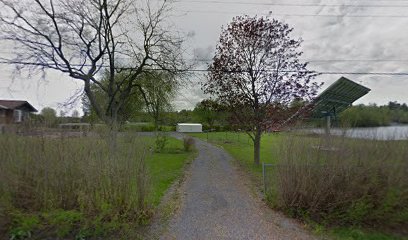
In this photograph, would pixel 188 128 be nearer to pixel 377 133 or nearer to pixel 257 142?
pixel 257 142

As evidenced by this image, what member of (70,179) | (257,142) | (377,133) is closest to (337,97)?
(257,142)

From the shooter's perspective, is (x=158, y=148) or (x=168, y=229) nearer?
(x=168, y=229)

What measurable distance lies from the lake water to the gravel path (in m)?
2.48

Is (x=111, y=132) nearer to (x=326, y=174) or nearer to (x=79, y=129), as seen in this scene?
(x=79, y=129)

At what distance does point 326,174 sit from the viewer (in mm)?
5539

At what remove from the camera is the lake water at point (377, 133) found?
5.68 m

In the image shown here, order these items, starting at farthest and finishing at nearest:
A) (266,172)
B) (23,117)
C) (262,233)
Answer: (266,172) < (23,117) < (262,233)

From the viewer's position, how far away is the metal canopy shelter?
13633 mm

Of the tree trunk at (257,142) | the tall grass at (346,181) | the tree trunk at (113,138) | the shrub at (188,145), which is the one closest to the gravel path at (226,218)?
the tall grass at (346,181)

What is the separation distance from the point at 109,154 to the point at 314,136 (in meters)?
4.96

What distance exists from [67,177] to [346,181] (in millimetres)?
6133

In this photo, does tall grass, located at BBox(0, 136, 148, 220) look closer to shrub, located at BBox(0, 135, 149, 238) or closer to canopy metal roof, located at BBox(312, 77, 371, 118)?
shrub, located at BBox(0, 135, 149, 238)

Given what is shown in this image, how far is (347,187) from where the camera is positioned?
17.6ft

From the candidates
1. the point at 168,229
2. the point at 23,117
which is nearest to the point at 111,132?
the point at 23,117
